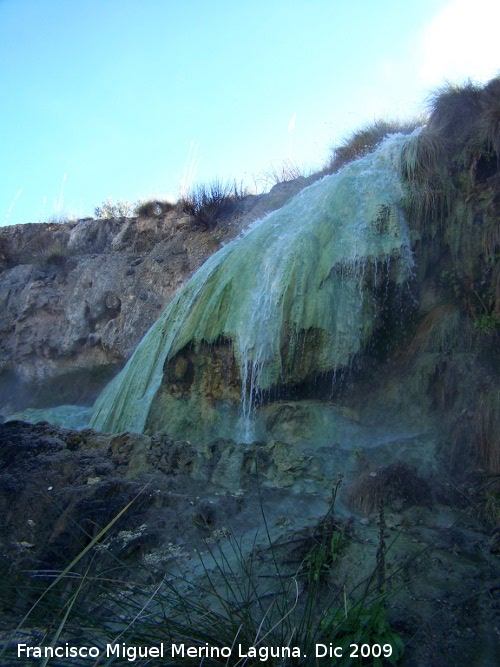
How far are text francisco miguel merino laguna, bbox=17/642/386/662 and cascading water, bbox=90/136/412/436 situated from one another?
4636mm

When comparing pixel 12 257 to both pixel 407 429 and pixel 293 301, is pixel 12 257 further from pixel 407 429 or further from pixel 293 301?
pixel 407 429

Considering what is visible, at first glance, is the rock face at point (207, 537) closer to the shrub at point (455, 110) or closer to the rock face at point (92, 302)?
the shrub at point (455, 110)

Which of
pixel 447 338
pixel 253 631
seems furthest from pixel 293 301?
pixel 253 631

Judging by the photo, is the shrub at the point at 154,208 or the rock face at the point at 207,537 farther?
the shrub at the point at 154,208

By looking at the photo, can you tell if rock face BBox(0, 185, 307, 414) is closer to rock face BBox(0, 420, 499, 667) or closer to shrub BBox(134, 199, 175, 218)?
shrub BBox(134, 199, 175, 218)

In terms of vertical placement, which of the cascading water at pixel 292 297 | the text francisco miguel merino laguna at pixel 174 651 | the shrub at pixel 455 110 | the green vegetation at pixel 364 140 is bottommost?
the text francisco miguel merino laguna at pixel 174 651

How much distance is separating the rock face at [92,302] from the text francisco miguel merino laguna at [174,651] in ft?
30.3

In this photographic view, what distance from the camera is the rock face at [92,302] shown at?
11992 millimetres

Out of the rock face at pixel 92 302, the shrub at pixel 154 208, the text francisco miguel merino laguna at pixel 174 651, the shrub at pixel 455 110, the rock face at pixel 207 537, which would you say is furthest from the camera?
the shrub at pixel 154 208

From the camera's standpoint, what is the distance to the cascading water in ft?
23.4

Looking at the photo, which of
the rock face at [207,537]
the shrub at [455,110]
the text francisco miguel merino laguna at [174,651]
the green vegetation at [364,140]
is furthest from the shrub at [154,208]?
the text francisco miguel merino laguna at [174,651]

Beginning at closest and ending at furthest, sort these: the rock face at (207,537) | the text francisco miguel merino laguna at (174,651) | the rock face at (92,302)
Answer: the text francisco miguel merino laguna at (174,651) < the rock face at (207,537) < the rock face at (92,302)

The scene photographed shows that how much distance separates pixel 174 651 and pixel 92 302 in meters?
10.7

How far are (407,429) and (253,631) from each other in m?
4.32
